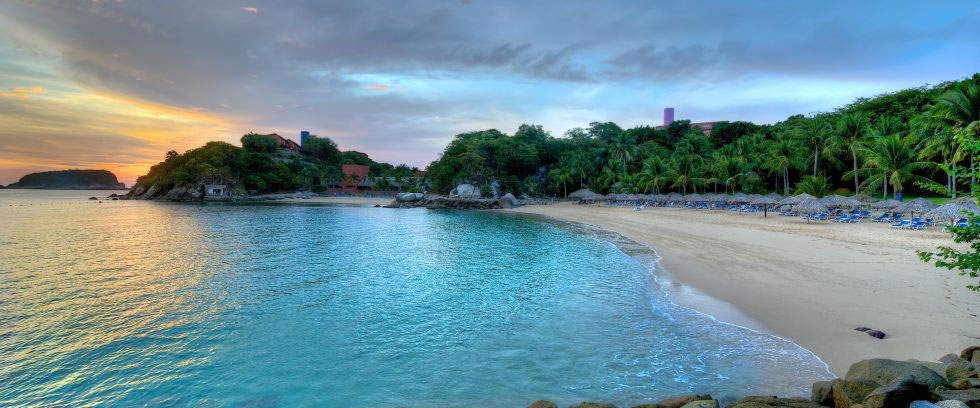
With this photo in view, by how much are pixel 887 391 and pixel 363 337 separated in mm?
8254

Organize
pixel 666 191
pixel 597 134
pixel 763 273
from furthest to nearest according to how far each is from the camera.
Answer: pixel 597 134 < pixel 666 191 < pixel 763 273

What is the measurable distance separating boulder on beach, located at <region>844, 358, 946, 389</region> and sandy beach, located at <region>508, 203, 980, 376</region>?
4.75 ft

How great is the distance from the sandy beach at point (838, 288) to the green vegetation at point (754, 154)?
289 cm

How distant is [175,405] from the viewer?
632 cm

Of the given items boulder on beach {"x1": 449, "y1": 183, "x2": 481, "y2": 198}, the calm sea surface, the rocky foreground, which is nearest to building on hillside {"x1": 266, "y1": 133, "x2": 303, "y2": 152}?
boulder on beach {"x1": 449, "y1": 183, "x2": 481, "y2": 198}

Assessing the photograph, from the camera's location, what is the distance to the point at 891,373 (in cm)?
517

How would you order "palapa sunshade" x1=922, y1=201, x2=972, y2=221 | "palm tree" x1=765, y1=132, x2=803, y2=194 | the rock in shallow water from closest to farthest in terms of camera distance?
the rock in shallow water
"palapa sunshade" x1=922, y1=201, x2=972, y2=221
"palm tree" x1=765, y1=132, x2=803, y2=194

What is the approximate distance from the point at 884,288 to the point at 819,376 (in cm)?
622

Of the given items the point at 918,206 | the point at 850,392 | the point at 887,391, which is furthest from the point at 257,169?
the point at 887,391

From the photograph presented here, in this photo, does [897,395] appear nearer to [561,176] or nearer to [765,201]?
[765,201]

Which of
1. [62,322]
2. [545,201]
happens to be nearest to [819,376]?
[62,322]

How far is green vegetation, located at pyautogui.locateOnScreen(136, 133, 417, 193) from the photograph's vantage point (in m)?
78.8

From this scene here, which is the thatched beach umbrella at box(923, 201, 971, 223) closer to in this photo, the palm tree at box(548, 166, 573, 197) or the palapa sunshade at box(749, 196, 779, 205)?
the palapa sunshade at box(749, 196, 779, 205)

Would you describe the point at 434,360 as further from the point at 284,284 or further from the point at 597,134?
the point at 597,134
